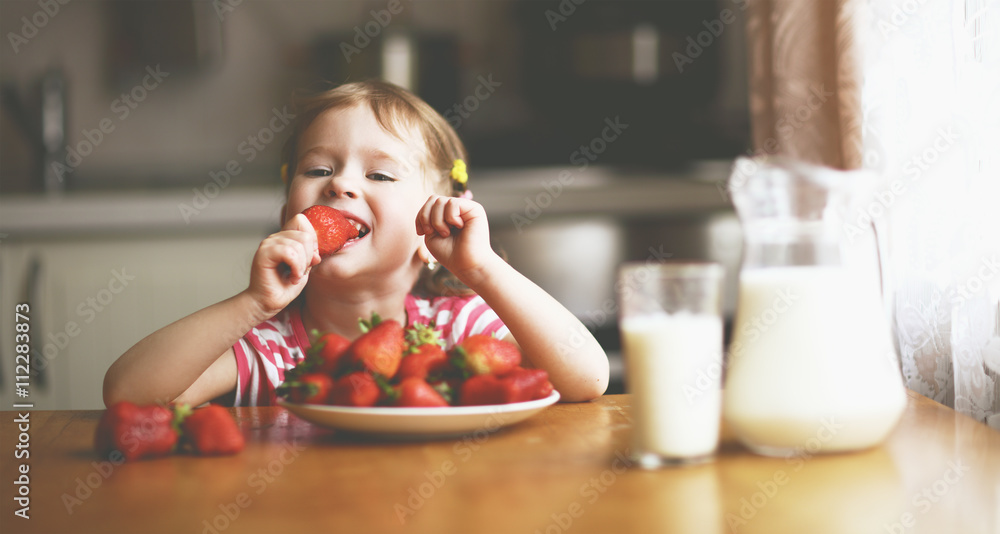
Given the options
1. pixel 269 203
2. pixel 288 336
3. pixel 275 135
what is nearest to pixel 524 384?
pixel 288 336

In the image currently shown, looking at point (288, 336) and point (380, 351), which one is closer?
point (380, 351)

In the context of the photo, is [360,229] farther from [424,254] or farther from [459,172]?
[459,172]

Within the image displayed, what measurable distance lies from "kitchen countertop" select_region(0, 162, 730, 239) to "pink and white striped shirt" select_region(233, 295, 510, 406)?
94 cm

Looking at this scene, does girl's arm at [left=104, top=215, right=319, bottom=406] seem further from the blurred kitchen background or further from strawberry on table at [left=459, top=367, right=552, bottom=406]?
the blurred kitchen background

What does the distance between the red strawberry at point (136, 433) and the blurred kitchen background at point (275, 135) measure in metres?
→ 1.66

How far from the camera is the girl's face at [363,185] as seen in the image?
1.29 m

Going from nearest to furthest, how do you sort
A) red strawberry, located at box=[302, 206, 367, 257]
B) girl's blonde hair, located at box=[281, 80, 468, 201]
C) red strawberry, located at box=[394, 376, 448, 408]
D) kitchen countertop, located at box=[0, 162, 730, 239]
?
red strawberry, located at box=[394, 376, 448, 408]
red strawberry, located at box=[302, 206, 367, 257]
girl's blonde hair, located at box=[281, 80, 468, 201]
kitchen countertop, located at box=[0, 162, 730, 239]

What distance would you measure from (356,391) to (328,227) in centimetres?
46

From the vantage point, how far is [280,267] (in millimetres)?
963

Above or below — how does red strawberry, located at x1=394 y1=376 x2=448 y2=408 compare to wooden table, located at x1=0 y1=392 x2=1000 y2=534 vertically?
above

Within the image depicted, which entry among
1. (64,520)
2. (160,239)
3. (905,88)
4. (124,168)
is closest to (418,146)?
(905,88)

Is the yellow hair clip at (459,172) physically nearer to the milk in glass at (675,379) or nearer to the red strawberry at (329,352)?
the red strawberry at (329,352)

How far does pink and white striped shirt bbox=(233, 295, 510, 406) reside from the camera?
1.26 meters

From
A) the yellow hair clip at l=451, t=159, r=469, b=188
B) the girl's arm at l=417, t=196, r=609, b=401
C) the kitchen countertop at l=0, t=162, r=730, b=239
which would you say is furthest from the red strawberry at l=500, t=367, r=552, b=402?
the kitchen countertop at l=0, t=162, r=730, b=239
